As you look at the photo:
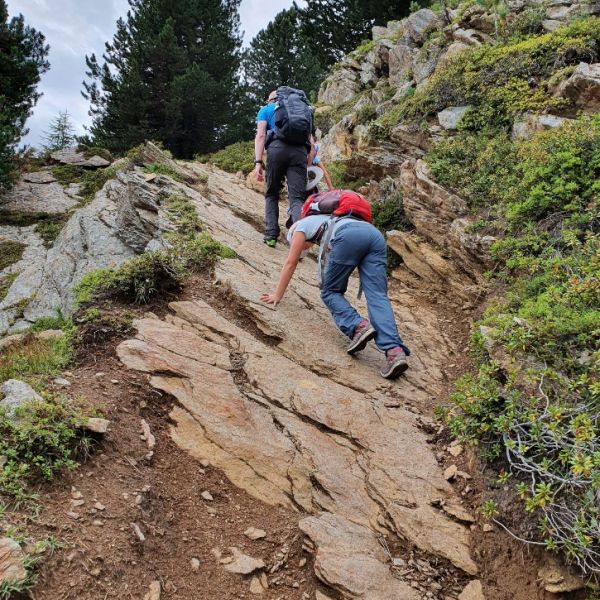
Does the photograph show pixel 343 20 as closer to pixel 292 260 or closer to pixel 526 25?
pixel 526 25

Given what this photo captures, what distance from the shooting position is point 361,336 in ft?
16.3

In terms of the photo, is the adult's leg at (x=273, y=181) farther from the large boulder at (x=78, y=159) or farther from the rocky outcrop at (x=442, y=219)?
the large boulder at (x=78, y=159)

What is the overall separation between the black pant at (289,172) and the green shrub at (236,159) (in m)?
6.31

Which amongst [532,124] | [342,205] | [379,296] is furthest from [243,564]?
[532,124]

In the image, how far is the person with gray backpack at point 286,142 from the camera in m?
6.84

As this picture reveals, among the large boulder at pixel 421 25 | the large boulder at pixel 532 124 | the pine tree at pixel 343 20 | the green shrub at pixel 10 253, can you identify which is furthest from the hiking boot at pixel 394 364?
the pine tree at pixel 343 20

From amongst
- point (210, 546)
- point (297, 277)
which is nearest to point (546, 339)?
point (210, 546)

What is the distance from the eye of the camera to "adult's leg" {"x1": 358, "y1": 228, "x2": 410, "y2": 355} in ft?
16.0

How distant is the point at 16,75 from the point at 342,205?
1439 centimetres

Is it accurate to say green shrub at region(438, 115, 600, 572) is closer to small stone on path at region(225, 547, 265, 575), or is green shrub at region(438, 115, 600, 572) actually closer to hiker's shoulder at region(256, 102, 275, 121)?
small stone on path at region(225, 547, 265, 575)

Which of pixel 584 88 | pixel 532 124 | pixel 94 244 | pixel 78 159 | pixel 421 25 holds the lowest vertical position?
pixel 94 244

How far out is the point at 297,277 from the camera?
686 centimetres

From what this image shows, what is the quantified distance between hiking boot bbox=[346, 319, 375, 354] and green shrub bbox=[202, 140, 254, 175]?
9313 mm

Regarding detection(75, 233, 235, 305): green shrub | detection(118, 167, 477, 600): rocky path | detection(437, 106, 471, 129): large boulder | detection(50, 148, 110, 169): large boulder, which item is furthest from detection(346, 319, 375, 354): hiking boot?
detection(50, 148, 110, 169): large boulder
